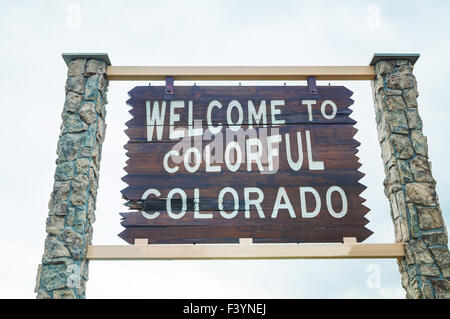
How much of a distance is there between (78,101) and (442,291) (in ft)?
13.5

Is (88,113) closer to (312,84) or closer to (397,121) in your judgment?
(312,84)

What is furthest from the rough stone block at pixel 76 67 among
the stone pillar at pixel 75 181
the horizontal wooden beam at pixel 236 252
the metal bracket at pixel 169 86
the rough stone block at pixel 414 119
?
the rough stone block at pixel 414 119

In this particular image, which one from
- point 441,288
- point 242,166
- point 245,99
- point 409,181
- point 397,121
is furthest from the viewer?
point 245,99

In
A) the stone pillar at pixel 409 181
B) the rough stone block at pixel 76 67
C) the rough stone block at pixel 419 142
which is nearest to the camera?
the stone pillar at pixel 409 181

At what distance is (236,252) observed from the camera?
427cm

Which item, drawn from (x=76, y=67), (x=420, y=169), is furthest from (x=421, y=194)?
(x=76, y=67)

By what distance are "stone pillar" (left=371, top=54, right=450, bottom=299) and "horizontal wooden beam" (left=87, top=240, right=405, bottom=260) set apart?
1.03 ft

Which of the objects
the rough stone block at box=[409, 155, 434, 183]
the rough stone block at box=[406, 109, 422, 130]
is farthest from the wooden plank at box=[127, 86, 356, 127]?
the rough stone block at box=[409, 155, 434, 183]

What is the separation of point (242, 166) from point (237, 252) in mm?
915

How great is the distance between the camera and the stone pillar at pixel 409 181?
13.9 ft

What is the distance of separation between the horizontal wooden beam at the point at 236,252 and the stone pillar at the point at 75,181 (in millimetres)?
224

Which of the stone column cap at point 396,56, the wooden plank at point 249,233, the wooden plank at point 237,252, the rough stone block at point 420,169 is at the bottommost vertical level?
the wooden plank at point 237,252

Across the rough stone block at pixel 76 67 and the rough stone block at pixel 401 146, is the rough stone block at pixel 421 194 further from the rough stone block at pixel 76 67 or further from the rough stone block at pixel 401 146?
the rough stone block at pixel 76 67
